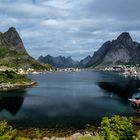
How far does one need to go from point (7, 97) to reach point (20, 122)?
220 ft

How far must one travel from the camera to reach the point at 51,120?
364 ft

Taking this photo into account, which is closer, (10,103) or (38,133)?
(38,133)

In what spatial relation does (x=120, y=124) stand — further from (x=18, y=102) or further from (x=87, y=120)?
(x=18, y=102)

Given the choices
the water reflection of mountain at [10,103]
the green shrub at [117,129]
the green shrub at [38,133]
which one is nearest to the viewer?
the green shrub at [117,129]

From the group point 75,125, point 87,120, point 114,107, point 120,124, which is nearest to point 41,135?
point 75,125

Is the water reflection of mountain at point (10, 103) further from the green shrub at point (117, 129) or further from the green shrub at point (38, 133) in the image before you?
the green shrub at point (117, 129)

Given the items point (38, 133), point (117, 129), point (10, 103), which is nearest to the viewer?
point (117, 129)

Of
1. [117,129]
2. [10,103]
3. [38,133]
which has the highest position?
[117,129]

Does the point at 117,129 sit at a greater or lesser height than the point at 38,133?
greater

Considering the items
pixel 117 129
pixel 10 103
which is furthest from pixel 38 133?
pixel 10 103

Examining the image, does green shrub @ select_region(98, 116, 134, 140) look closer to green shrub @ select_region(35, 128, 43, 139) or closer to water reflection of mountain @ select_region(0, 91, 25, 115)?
green shrub @ select_region(35, 128, 43, 139)

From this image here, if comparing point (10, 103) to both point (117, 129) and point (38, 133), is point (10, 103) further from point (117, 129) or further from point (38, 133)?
point (117, 129)

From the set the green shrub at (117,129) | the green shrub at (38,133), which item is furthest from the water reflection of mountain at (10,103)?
the green shrub at (117,129)

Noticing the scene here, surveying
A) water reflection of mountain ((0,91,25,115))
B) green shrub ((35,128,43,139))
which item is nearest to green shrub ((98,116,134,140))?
green shrub ((35,128,43,139))
